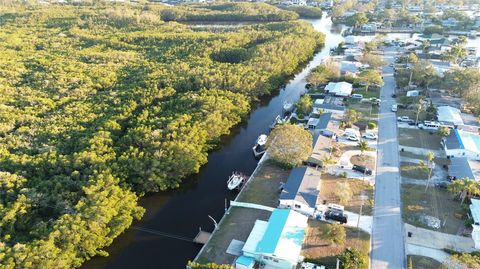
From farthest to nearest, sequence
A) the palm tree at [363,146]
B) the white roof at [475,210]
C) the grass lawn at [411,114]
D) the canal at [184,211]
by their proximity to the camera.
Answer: the grass lawn at [411,114], the palm tree at [363,146], the canal at [184,211], the white roof at [475,210]

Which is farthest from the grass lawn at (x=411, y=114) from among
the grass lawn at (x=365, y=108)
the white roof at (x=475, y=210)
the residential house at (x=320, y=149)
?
the white roof at (x=475, y=210)

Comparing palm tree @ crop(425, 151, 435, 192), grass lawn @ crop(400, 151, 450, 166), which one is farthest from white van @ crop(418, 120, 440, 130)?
palm tree @ crop(425, 151, 435, 192)

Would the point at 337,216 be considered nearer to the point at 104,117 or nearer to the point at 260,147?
the point at 260,147

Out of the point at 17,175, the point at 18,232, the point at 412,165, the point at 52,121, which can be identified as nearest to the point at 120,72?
the point at 52,121

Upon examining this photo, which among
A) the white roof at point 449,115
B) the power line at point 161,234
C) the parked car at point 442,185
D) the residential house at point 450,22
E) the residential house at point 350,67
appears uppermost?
the residential house at point 450,22

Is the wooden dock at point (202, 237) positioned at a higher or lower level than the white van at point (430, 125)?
lower

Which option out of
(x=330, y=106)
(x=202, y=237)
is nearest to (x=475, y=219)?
(x=202, y=237)

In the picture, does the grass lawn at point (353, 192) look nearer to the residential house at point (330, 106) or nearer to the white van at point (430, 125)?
the residential house at point (330, 106)
